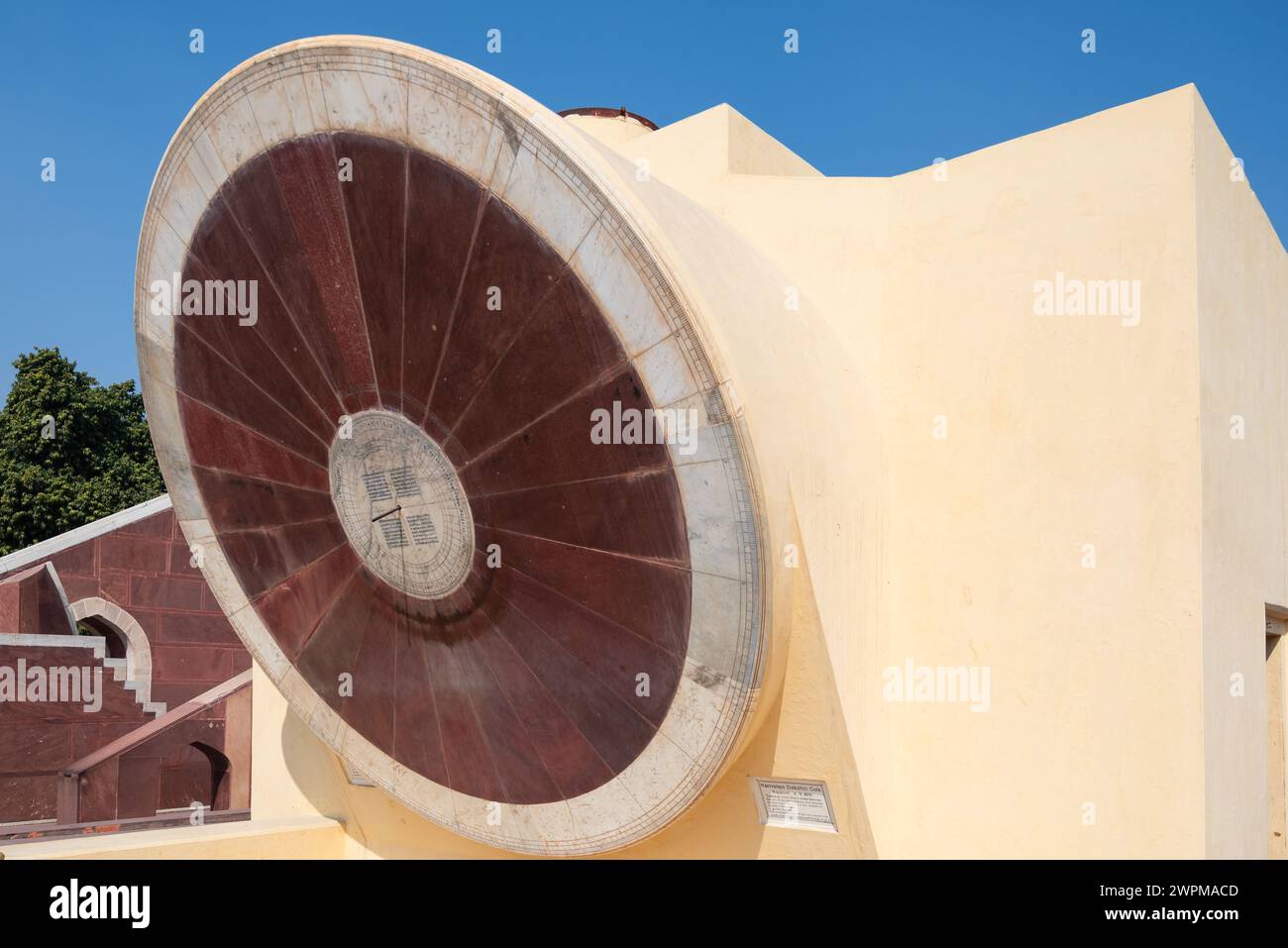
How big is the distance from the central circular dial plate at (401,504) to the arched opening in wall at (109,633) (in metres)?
12.7

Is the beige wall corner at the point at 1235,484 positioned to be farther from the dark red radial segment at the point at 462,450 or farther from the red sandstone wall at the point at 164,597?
the red sandstone wall at the point at 164,597

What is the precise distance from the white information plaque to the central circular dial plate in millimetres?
1910

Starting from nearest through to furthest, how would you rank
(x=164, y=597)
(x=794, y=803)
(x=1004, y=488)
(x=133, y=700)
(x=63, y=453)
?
1. (x=794, y=803)
2. (x=1004, y=488)
3. (x=133, y=700)
4. (x=164, y=597)
5. (x=63, y=453)

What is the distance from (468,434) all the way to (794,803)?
247 cm

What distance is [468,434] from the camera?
5.59 metres

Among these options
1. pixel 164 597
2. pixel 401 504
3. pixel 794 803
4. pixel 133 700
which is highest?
pixel 401 504

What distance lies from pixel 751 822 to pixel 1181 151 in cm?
399

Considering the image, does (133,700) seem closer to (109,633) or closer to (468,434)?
(109,633)

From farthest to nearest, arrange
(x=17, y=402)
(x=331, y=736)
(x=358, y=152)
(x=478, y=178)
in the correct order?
(x=17, y=402) → (x=331, y=736) → (x=358, y=152) → (x=478, y=178)

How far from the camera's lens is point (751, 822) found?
5.66 m

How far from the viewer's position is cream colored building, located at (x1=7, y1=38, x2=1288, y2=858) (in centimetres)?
523

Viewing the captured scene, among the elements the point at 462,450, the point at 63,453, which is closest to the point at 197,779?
the point at 462,450
